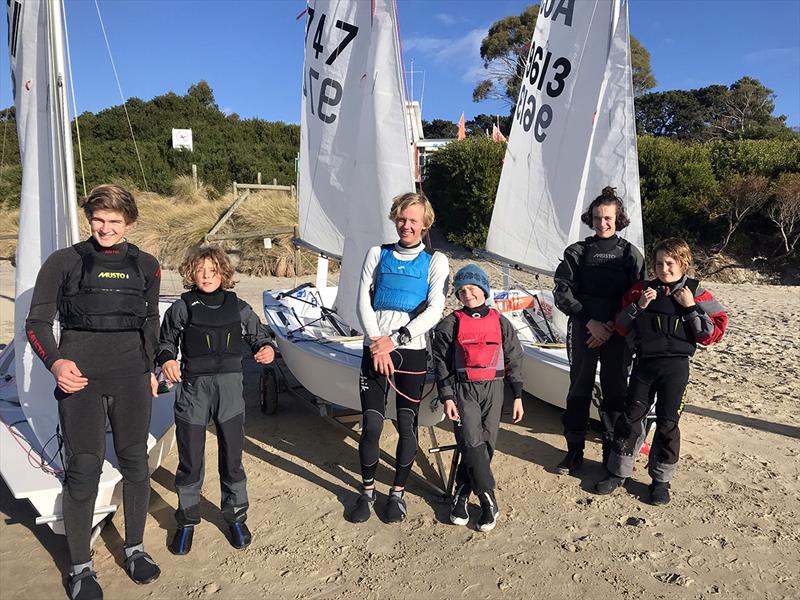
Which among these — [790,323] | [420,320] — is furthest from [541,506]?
[790,323]

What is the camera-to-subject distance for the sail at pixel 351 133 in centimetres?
373

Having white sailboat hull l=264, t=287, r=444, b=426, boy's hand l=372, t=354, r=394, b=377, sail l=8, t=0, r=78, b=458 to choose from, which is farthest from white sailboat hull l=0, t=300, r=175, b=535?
boy's hand l=372, t=354, r=394, b=377

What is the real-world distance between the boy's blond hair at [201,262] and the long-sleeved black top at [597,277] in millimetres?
1758

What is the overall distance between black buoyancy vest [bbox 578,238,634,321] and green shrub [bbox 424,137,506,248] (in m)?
10.1

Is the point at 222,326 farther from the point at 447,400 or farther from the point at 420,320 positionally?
the point at 447,400

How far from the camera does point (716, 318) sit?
274 centimetres

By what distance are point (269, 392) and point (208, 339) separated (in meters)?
1.90

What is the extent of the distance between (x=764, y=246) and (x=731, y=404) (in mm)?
9849

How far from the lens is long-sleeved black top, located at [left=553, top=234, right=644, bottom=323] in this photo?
308 centimetres

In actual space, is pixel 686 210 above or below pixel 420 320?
above

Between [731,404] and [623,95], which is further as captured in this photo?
[731,404]

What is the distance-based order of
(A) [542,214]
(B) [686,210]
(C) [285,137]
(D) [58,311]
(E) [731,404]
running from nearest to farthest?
1. (D) [58,311]
2. (E) [731,404]
3. (A) [542,214]
4. (B) [686,210]
5. (C) [285,137]

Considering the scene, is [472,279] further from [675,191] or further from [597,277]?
[675,191]

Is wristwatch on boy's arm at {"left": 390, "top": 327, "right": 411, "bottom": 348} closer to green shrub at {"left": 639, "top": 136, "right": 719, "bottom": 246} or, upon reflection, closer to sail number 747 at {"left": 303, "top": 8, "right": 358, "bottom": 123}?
sail number 747 at {"left": 303, "top": 8, "right": 358, "bottom": 123}
